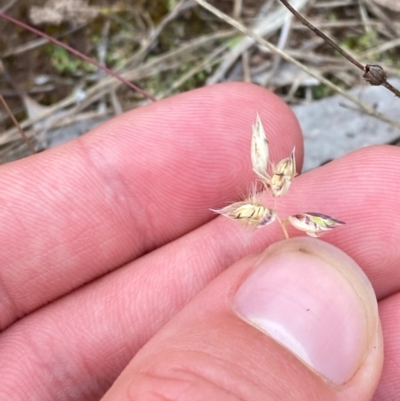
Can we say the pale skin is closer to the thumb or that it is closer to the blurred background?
the thumb

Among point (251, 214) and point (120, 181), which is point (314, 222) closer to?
point (251, 214)

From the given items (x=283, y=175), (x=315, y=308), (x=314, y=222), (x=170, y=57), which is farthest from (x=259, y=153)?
(x=170, y=57)

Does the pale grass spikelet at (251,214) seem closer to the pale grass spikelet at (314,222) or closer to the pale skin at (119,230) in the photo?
the pale grass spikelet at (314,222)

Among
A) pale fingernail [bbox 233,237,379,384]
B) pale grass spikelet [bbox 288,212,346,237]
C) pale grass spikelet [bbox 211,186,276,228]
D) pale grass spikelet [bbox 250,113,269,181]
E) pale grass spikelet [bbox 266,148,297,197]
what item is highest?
pale grass spikelet [bbox 250,113,269,181]

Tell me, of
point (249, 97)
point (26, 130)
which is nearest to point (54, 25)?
point (26, 130)

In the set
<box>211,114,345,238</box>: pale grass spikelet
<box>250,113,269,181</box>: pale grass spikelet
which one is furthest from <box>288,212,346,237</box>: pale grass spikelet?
<box>250,113,269,181</box>: pale grass spikelet

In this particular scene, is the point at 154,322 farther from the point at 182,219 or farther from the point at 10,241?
the point at 10,241
